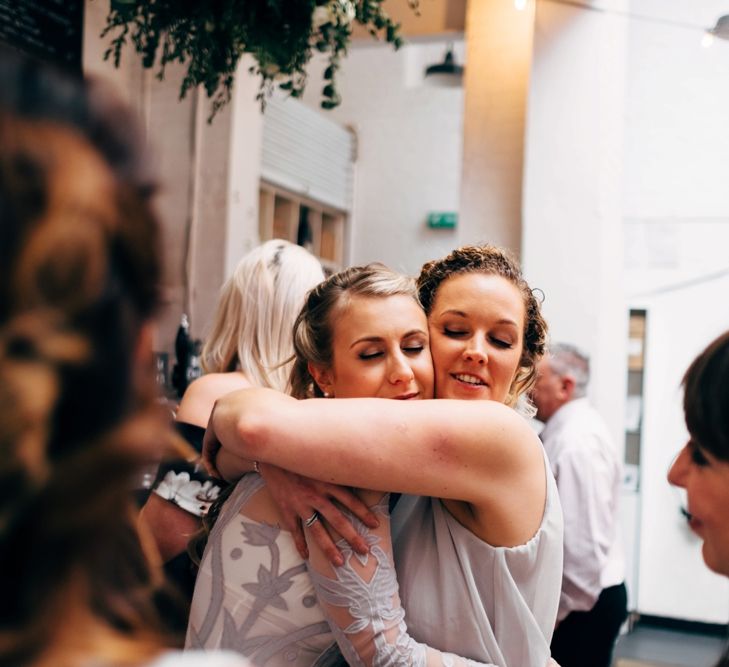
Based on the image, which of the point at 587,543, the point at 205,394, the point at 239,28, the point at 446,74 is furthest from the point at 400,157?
the point at 205,394

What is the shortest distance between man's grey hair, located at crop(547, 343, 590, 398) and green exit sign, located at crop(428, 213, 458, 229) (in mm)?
4955

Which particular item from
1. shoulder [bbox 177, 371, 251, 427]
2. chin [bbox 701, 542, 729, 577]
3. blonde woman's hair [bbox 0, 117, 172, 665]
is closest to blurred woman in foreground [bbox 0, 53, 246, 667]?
blonde woman's hair [bbox 0, 117, 172, 665]

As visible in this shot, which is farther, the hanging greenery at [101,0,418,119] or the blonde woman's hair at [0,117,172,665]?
the hanging greenery at [101,0,418,119]

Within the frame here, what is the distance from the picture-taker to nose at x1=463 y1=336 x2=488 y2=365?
5.13 feet

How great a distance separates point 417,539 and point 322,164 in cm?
686

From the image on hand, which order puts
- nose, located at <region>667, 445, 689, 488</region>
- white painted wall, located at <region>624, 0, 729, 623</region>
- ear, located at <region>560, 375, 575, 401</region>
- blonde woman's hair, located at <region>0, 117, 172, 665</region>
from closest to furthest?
blonde woman's hair, located at <region>0, 117, 172, 665</region> → nose, located at <region>667, 445, 689, 488</region> → ear, located at <region>560, 375, 575, 401</region> → white painted wall, located at <region>624, 0, 729, 623</region>

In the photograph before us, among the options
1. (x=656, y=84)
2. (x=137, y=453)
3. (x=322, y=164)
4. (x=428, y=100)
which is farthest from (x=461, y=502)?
(x=428, y=100)

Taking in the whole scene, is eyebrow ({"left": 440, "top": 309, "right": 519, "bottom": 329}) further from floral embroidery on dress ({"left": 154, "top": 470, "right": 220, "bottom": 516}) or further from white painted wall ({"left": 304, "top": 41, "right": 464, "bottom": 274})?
white painted wall ({"left": 304, "top": 41, "right": 464, "bottom": 274})

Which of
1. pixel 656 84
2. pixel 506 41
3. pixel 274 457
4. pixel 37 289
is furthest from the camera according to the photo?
pixel 656 84

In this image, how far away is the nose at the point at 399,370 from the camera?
1.50 meters

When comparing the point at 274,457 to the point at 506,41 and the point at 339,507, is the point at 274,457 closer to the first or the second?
the point at 339,507

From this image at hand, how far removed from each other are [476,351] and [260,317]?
0.91m

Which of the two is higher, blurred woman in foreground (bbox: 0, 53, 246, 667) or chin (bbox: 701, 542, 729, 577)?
blurred woman in foreground (bbox: 0, 53, 246, 667)

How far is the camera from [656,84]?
5480 mm
